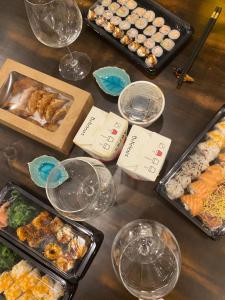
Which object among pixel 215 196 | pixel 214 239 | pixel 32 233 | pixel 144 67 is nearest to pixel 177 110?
pixel 144 67

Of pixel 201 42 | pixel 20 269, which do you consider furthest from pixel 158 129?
pixel 20 269

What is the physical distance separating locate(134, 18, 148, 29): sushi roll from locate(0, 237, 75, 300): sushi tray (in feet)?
2.63

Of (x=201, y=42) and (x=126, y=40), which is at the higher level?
(x=201, y=42)

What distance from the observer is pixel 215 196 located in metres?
0.92

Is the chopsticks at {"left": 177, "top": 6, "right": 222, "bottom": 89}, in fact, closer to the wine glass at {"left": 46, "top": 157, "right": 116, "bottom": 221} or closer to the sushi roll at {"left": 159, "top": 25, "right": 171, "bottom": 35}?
the sushi roll at {"left": 159, "top": 25, "right": 171, "bottom": 35}

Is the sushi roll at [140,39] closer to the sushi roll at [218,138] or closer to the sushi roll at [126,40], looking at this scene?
the sushi roll at [126,40]

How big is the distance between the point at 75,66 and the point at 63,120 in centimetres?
25

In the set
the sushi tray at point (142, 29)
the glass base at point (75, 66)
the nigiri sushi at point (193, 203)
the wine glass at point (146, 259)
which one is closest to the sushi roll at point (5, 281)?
the wine glass at point (146, 259)

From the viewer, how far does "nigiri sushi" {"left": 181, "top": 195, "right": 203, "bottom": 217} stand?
909mm

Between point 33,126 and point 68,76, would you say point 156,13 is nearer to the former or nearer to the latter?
point 68,76

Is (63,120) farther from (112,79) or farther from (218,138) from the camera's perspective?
(218,138)

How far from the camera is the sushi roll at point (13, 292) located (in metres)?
0.94

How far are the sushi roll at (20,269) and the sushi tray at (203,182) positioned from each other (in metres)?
0.43

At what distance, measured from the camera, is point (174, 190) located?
0.93 meters
